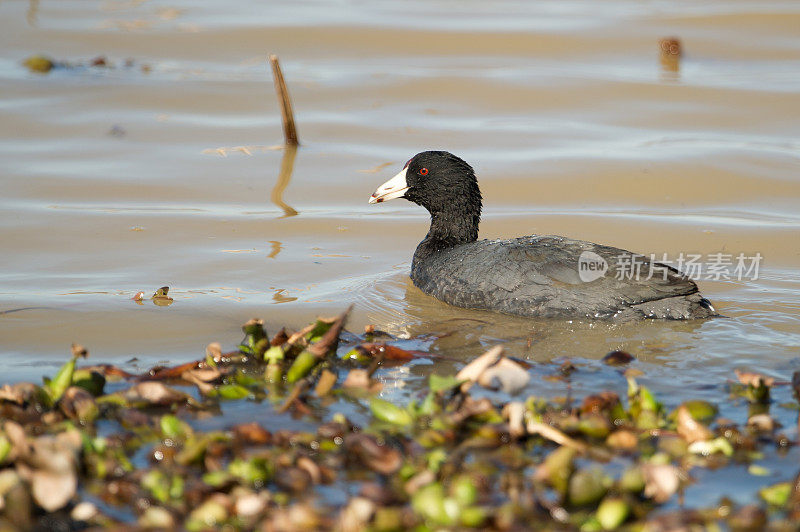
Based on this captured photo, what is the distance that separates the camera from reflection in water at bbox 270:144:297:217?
8641mm

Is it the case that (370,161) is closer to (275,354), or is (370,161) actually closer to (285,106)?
(285,106)

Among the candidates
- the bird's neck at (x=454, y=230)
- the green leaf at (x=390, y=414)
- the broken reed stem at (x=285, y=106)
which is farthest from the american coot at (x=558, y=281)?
the broken reed stem at (x=285, y=106)

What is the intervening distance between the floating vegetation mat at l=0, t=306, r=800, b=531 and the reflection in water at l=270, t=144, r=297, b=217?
3.57 metres

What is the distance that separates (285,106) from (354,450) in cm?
618

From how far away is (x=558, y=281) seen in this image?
6.11 m

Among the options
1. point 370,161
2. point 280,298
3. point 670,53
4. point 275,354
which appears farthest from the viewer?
point 670,53

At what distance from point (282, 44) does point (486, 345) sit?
8.82 meters

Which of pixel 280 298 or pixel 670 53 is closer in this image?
pixel 280 298

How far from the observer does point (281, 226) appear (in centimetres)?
820

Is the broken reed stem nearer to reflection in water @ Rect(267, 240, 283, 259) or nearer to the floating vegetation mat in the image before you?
reflection in water @ Rect(267, 240, 283, 259)

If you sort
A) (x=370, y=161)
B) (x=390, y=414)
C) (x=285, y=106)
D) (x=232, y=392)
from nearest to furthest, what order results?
1. (x=390, y=414)
2. (x=232, y=392)
3. (x=285, y=106)
4. (x=370, y=161)

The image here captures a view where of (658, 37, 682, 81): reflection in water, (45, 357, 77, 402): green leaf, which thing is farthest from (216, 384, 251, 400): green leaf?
(658, 37, 682, 81): reflection in water

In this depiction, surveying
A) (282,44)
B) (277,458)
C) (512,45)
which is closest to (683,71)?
(512,45)

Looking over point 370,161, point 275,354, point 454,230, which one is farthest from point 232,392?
point 370,161
